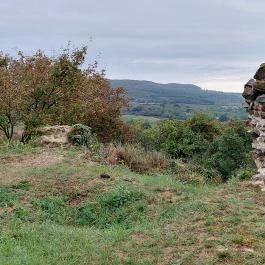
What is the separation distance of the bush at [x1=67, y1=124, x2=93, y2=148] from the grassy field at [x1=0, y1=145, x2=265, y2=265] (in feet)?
9.29

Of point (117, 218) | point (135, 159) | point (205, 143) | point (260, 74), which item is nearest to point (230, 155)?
point (205, 143)

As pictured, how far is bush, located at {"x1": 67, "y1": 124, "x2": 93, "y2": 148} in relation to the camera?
17359 millimetres

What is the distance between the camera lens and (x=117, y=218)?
10273mm

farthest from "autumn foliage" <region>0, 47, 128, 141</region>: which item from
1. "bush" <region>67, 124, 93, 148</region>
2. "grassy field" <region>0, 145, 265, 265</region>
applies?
"grassy field" <region>0, 145, 265, 265</region>

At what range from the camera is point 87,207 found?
35.6 ft

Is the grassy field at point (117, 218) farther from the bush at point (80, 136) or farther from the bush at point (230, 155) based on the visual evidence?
the bush at point (230, 155)

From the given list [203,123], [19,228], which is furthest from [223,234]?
[203,123]

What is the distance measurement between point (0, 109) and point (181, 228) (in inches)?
512

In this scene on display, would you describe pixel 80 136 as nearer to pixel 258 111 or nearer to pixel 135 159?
pixel 135 159

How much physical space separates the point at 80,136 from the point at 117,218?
752 centimetres

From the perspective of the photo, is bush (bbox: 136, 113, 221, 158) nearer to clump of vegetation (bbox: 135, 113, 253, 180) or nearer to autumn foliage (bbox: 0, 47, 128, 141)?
clump of vegetation (bbox: 135, 113, 253, 180)

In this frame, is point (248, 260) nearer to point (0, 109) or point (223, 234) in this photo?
point (223, 234)

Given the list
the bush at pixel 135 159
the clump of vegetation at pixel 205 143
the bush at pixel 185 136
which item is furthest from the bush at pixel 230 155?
the bush at pixel 135 159

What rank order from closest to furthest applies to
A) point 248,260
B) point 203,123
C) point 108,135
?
point 248,260
point 108,135
point 203,123
